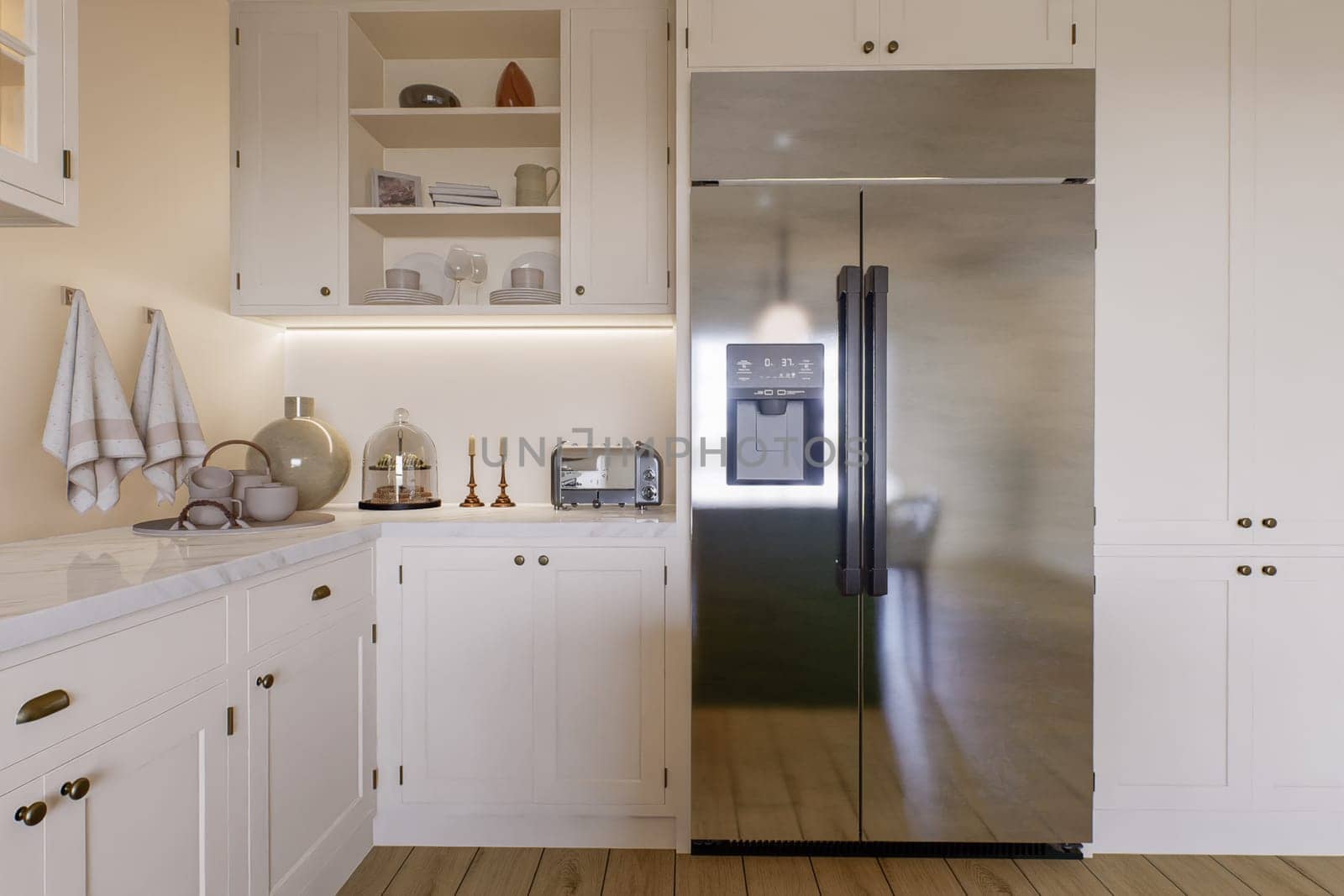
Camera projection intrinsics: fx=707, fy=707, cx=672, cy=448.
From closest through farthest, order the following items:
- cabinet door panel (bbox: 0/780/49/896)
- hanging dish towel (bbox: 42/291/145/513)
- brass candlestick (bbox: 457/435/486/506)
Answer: cabinet door panel (bbox: 0/780/49/896)
hanging dish towel (bbox: 42/291/145/513)
brass candlestick (bbox: 457/435/486/506)

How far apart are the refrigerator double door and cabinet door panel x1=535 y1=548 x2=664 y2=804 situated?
0.72ft

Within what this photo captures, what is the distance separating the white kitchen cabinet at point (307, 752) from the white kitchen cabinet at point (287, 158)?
1125 millimetres

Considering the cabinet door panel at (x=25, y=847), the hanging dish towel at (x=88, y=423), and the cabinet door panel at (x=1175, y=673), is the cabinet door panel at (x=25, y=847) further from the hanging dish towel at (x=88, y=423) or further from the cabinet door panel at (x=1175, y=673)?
the cabinet door panel at (x=1175, y=673)

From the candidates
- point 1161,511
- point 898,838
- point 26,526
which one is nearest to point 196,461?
point 26,526

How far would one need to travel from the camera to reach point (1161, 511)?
6.23 ft

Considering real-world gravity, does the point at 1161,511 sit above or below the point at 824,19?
below

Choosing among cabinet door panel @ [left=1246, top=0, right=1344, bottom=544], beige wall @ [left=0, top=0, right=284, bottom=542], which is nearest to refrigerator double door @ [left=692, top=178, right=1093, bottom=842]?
cabinet door panel @ [left=1246, top=0, right=1344, bottom=544]

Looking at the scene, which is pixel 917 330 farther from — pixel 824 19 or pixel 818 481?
pixel 824 19

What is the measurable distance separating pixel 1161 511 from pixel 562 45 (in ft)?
7.26

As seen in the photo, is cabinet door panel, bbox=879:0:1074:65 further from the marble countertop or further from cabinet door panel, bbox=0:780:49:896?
cabinet door panel, bbox=0:780:49:896

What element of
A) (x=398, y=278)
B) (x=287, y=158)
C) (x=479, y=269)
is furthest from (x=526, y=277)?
(x=287, y=158)

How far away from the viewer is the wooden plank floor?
5.89ft

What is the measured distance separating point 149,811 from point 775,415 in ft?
4.94

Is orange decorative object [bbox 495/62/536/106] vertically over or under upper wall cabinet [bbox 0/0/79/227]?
over
